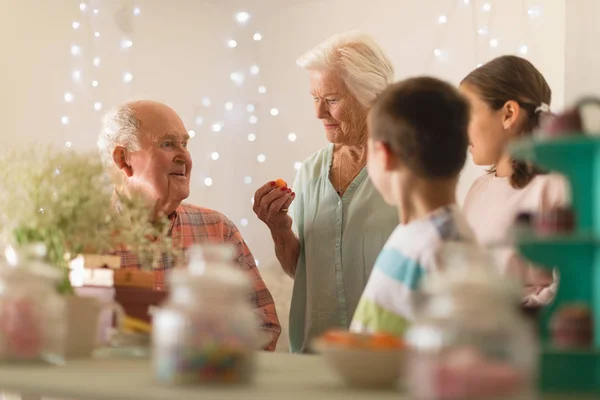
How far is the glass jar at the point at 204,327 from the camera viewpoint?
1021 mm

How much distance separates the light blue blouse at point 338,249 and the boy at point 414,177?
1.04 m

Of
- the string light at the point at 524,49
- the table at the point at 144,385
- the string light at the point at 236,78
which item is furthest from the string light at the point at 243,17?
the table at the point at 144,385

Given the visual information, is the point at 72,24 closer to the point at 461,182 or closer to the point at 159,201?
the point at 159,201

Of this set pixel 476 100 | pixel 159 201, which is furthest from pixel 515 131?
pixel 159 201

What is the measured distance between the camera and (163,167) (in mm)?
2621

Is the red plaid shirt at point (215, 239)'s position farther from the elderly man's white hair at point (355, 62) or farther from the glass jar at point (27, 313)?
the glass jar at point (27, 313)

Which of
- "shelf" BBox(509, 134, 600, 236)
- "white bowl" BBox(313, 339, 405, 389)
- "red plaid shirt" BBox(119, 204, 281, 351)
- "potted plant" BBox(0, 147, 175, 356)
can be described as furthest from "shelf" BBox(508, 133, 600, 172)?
"red plaid shirt" BBox(119, 204, 281, 351)

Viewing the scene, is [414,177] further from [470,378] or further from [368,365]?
[470,378]

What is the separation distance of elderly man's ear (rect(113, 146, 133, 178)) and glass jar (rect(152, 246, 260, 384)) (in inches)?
65.9

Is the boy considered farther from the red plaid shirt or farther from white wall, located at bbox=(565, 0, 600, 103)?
white wall, located at bbox=(565, 0, 600, 103)

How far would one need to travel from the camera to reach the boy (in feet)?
4.33

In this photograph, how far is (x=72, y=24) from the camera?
3633 millimetres

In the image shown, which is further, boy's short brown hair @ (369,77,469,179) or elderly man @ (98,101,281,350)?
elderly man @ (98,101,281,350)

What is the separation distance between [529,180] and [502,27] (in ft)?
5.43
